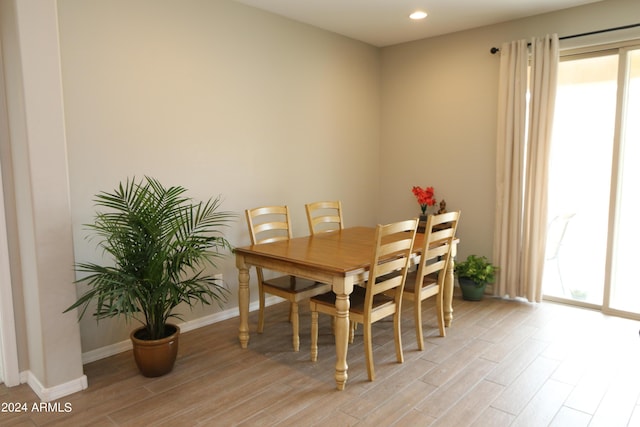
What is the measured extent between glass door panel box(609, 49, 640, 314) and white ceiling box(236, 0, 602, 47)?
88 cm

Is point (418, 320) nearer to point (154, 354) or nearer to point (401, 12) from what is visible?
point (154, 354)

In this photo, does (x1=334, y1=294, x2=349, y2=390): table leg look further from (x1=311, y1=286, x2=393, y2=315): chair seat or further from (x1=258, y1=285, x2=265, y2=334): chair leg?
(x1=258, y1=285, x2=265, y2=334): chair leg

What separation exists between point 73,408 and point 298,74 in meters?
3.21

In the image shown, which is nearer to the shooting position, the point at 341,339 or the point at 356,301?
the point at 341,339

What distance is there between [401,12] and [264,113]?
151cm

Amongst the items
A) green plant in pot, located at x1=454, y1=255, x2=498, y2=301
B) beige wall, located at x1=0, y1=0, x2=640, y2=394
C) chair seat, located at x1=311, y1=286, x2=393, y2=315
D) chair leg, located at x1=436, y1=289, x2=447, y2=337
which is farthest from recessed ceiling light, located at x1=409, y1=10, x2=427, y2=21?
chair seat, located at x1=311, y1=286, x2=393, y2=315

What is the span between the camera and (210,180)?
3541 mm

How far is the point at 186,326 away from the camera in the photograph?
11.4 feet

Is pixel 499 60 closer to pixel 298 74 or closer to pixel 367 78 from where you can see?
pixel 367 78

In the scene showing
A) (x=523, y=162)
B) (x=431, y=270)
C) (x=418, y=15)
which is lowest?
(x=431, y=270)

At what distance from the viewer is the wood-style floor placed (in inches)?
89.7

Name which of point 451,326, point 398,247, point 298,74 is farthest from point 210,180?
point 451,326

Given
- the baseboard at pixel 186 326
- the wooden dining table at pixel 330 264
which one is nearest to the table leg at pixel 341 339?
the wooden dining table at pixel 330 264

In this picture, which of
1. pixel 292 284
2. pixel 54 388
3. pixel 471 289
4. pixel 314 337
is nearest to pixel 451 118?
pixel 471 289
